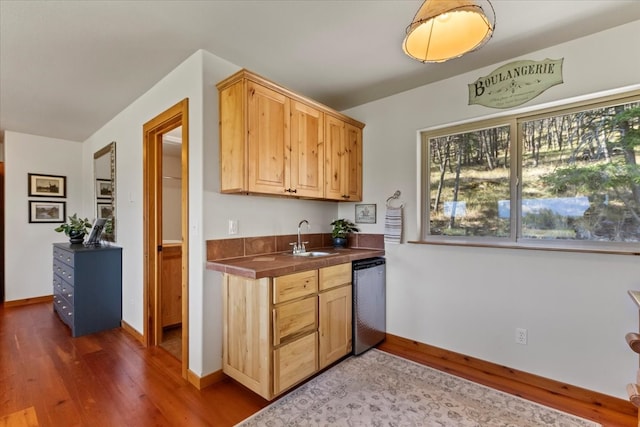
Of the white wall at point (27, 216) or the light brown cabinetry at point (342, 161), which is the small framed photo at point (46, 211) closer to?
the white wall at point (27, 216)

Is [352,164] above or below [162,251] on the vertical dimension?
above

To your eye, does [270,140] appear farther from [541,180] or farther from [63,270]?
[63,270]

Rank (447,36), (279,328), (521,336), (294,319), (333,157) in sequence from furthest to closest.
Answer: (333,157), (521,336), (294,319), (279,328), (447,36)

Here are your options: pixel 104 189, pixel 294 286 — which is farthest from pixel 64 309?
pixel 294 286

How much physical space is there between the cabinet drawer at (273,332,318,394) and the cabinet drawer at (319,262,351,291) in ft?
1.24

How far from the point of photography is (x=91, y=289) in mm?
3236

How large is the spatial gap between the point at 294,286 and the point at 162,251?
175 cm

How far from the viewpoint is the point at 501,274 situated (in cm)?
236

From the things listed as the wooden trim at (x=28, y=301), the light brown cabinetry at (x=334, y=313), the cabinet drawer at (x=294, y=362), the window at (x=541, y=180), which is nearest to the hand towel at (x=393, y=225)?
the window at (x=541, y=180)

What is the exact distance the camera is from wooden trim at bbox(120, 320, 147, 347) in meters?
2.94

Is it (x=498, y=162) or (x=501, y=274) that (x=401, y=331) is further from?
(x=498, y=162)

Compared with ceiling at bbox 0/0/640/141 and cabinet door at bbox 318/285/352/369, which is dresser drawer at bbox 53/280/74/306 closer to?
ceiling at bbox 0/0/640/141

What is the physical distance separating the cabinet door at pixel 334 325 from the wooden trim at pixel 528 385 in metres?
0.57

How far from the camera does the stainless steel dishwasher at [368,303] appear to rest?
263 cm
